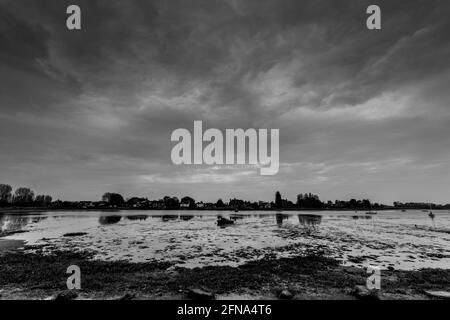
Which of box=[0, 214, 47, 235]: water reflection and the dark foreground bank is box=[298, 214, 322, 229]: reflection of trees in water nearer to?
the dark foreground bank

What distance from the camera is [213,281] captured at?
586 inches

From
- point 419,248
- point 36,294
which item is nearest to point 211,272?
point 36,294

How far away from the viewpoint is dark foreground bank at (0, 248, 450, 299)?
12.8 m

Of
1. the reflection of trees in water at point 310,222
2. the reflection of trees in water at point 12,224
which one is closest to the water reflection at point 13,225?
the reflection of trees in water at point 12,224

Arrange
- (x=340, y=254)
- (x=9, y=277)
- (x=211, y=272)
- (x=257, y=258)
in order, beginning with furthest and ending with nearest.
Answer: (x=340, y=254)
(x=257, y=258)
(x=211, y=272)
(x=9, y=277)

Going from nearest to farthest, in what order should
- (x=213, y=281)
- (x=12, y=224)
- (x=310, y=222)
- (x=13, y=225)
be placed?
(x=213, y=281), (x=13, y=225), (x=12, y=224), (x=310, y=222)

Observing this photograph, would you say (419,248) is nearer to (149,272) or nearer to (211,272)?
(211,272)

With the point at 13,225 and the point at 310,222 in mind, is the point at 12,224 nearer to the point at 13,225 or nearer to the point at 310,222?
the point at 13,225

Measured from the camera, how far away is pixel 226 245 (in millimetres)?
29531

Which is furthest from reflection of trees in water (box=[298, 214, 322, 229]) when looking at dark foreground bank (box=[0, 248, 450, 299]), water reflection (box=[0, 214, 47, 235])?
water reflection (box=[0, 214, 47, 235])

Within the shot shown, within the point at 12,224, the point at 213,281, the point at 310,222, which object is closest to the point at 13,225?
the point at 12,224

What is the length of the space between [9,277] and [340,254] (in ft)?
88.2

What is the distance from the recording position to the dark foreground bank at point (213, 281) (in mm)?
12766

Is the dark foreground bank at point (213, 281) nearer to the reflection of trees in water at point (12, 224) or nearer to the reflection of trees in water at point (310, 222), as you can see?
the reflection of trees in water at point (12, 224)
